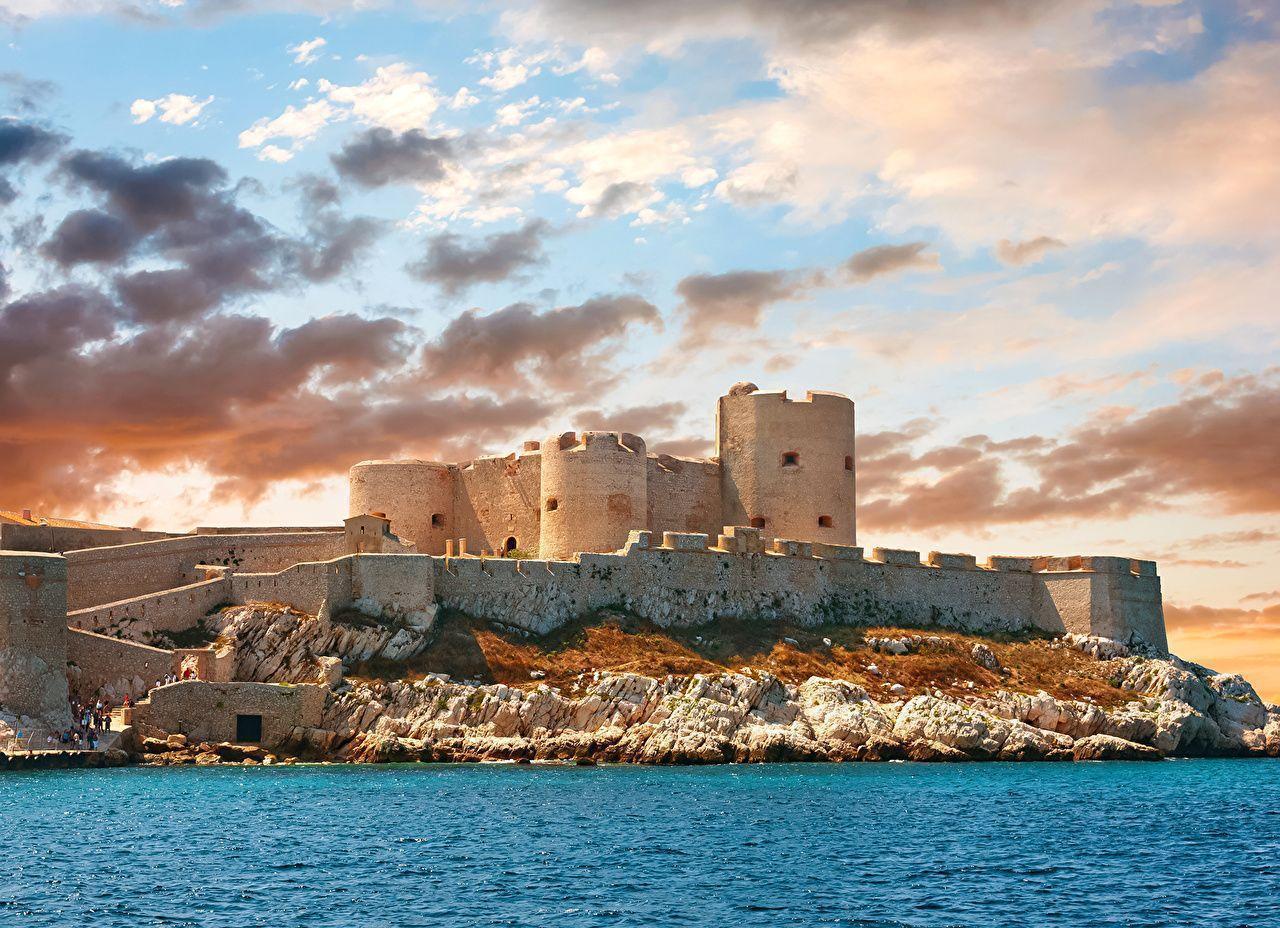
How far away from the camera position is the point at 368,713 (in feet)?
153

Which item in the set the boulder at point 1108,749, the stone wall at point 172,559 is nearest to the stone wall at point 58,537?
the stone wall at point 172,559

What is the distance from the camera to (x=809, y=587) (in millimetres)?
57844

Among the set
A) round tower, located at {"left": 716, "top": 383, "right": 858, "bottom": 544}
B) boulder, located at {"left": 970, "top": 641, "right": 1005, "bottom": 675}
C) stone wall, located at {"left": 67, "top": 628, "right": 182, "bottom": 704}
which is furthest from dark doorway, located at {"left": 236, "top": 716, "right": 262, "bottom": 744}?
boulder, located at {"left": 970, "top": 641, "right": 1005, "bottom": 675}

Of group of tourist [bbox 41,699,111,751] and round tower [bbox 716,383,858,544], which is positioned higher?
round tower [bbox 716,383,858,544]

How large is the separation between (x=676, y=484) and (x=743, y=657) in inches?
409

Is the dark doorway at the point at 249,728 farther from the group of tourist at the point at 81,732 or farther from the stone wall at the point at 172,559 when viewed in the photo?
the stone wall at the point at 172,559

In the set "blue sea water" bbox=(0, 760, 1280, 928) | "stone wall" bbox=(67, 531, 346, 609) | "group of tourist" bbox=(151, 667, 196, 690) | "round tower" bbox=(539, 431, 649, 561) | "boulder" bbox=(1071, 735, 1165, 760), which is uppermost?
"round tower" bbox=(539, 431, 649, 561)

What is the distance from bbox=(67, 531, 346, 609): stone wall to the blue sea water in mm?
9125

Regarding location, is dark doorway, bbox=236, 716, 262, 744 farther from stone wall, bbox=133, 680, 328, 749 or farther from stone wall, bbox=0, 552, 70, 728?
stone wall, bbox=0, 552, 70, 728

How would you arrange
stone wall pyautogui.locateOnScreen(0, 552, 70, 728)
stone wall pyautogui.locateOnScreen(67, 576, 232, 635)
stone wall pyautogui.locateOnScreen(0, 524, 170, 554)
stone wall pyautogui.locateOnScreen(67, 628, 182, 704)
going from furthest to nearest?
stone wall pyautogui.locateOnScreen(0, 524, 170, 554) < stone wall pyautogui.locateOnScreen(67, 576, 232, 635) < stone wall pyautogui.locateOnScreen(67, 628, 182, 704) < stone wall pyautogui.locateOnScreen(0, 552, 70, 728)

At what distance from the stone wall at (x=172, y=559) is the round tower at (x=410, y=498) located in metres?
7.20

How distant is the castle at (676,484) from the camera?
196 feet

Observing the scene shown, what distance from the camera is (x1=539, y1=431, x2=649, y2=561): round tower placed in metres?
57.7

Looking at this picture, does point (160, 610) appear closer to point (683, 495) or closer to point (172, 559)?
point (172, 559)
